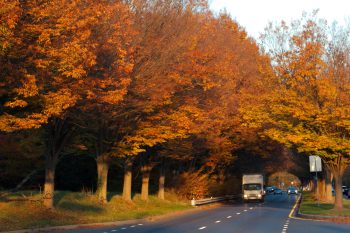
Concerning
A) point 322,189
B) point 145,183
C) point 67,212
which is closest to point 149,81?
point 67,212

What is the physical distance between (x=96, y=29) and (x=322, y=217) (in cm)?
1550

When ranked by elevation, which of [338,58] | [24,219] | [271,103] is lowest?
[24,219]

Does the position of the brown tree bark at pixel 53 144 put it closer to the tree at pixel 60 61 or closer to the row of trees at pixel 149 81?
the row of trees at pixel 149 81

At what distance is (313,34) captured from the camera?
115 feet

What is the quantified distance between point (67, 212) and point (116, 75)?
8.07m

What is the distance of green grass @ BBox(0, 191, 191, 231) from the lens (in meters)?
23.2

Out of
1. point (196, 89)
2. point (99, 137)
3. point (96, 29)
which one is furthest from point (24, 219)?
point (196, 89)

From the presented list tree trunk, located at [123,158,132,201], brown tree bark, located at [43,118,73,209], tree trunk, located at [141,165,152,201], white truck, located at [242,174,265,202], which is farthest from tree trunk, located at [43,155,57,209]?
white truck, located at [242,174,265,202]

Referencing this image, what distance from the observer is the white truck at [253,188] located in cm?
6297

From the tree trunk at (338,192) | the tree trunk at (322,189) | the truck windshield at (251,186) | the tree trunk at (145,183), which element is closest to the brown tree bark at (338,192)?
the tree trunk at (338,192)

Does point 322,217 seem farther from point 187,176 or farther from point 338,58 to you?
point 187,176

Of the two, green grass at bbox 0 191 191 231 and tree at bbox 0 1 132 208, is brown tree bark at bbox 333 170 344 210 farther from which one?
tree at bbox 0 1 132 208

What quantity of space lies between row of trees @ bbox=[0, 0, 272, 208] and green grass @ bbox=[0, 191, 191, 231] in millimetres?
1057

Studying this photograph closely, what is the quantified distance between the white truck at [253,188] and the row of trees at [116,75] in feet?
60.6
